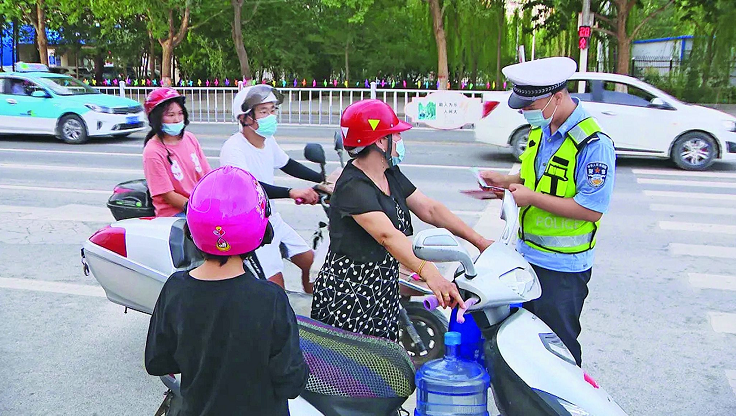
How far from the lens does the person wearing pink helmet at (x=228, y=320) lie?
6.90 feet

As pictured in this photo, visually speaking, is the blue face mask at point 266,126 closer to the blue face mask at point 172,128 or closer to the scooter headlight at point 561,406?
the blue face mask at point 172,128

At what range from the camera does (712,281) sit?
641 centimetres

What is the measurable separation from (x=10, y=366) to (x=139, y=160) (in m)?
9.17

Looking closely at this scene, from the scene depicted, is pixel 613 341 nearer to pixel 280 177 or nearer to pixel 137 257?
pixel 137 257

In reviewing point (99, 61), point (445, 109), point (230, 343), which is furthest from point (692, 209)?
point (99, 61)

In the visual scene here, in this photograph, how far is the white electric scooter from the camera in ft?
8.07

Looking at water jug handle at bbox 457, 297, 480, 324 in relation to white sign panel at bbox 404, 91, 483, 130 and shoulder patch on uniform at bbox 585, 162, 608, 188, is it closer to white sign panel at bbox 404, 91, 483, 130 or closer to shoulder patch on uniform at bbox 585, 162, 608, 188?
shoulder patch on uniform at bbox 585, 162, 608, 188

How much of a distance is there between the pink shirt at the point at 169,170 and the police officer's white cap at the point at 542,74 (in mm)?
2516

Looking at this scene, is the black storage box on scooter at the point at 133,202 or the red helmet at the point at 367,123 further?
the black storage box on scooter at the point at 133,202

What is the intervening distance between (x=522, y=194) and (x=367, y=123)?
2.39 ft

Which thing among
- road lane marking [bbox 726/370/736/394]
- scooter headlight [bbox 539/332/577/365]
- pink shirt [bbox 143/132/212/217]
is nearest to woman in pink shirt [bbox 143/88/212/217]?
pink shirt [bbox 143/132/212/217]

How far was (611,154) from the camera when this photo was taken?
10.2 feet

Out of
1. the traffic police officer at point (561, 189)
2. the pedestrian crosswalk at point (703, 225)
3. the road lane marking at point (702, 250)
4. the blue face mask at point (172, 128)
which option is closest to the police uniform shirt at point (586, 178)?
the traffic police officer at point (561, 189)

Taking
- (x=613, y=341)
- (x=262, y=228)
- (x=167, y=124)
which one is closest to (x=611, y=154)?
(x=262, y=228)
